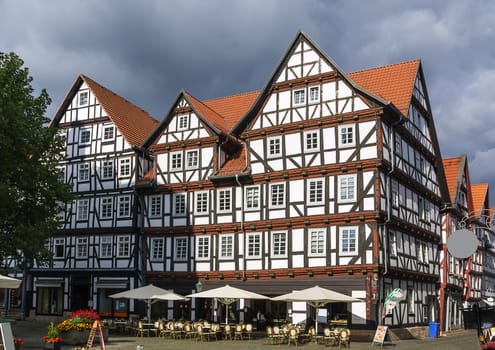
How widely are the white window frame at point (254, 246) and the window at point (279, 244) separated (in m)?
0.84

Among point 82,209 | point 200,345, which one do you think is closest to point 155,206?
point 82,209

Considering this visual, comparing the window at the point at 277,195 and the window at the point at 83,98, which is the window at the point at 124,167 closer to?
the window at the point at 83,98

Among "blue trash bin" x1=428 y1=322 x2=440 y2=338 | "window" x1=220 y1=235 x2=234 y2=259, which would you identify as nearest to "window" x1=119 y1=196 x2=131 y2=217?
"window" x1=220 y1=235 x2=234 y2=259

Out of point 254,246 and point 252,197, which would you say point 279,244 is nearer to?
point 254,246

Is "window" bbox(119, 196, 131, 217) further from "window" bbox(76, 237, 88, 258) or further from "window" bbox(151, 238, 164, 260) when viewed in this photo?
"window" bbox(76, 237, 88, 258)

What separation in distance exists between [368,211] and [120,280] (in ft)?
56.2

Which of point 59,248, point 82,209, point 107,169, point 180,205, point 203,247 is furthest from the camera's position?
point 59,248

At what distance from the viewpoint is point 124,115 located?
43000mm

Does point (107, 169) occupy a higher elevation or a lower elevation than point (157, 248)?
higher

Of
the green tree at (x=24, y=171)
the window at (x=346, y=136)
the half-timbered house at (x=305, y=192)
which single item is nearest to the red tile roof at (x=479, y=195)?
the half-timbered house at (x=305, y=192)

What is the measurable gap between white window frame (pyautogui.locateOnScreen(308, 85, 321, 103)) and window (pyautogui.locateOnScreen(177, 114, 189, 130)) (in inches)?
332

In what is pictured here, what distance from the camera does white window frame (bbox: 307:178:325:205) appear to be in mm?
32938

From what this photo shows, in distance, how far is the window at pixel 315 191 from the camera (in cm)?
3300

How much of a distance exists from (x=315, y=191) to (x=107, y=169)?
1522 cm
